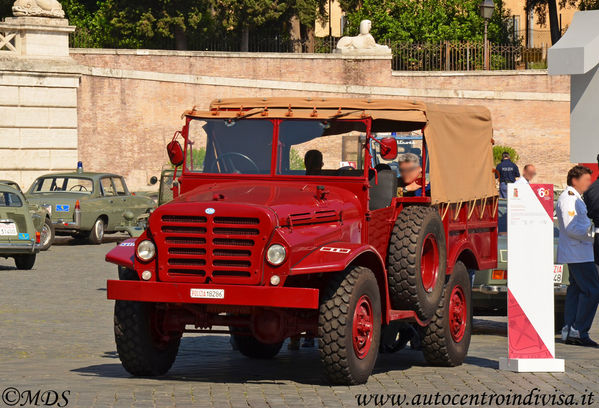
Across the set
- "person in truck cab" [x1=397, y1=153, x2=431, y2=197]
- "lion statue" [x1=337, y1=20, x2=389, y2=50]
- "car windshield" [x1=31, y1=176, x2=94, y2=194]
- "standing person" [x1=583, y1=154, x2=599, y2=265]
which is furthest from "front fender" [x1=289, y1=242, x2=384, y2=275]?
"lion statue" [x1=337, y1=20, x2=389, y2=50]

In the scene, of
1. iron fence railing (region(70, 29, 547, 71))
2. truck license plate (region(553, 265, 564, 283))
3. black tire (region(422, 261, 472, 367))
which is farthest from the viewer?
iron fence railing (region(70, 29, 547, 71))

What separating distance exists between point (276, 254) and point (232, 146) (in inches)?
71.1

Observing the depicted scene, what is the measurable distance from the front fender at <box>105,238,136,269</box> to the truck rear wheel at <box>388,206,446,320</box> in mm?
2052

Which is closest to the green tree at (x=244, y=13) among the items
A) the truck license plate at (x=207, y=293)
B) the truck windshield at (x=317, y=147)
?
the truck windshield at (x=317, y=147)

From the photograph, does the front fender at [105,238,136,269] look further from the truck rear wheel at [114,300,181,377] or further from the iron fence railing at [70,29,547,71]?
the iron fence railing at [70,29,547,71]

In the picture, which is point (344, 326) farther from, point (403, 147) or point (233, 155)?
point (403, 147)

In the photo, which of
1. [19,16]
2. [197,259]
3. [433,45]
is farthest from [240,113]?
[433,45]

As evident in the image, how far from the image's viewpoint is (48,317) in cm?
1534

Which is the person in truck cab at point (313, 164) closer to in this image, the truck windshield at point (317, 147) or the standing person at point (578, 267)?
the truck windshield at point (317, 147)

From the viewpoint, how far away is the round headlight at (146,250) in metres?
10.2

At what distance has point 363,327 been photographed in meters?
10.4

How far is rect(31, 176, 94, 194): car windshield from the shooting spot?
1177 inches

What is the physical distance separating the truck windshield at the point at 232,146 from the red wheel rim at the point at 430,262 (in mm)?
1460

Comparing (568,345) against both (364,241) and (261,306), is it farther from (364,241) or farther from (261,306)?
(261,306)
